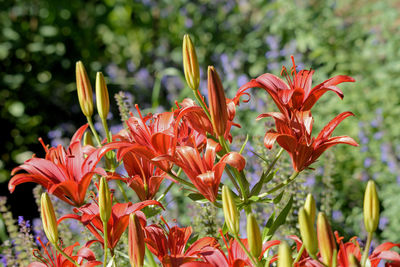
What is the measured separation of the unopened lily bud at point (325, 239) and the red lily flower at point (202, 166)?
0.49ft

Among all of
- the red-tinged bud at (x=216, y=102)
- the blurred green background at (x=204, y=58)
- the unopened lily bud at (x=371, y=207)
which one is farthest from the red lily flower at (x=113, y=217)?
the blurred green background at (x=204, y=58)

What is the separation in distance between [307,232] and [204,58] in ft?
7.76

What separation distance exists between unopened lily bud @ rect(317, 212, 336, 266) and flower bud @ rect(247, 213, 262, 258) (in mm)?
68

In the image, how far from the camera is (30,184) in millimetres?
2459

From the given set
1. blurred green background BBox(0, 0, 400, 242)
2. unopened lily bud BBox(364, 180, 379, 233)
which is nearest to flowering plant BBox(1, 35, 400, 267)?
unopened lily bud BBox(364, 180, 379, 233)

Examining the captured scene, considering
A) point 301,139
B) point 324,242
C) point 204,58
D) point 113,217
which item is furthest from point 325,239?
point 204,58

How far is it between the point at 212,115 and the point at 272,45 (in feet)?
6.10

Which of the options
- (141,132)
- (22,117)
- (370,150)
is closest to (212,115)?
(141,132)

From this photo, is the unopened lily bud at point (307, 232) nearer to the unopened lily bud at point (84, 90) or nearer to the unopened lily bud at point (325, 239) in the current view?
the unopened lily bud at point (325, 239)

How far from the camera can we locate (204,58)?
2859 mm

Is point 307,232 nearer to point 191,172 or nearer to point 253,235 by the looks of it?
point 253,235

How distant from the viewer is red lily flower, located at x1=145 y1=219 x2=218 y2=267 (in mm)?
679

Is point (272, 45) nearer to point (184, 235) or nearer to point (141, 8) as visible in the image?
point (141, 8)

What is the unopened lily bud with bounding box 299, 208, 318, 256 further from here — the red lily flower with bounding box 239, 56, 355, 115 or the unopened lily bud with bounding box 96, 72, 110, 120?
the unopened lily bud with bounding box 96, 72, 110, 120
